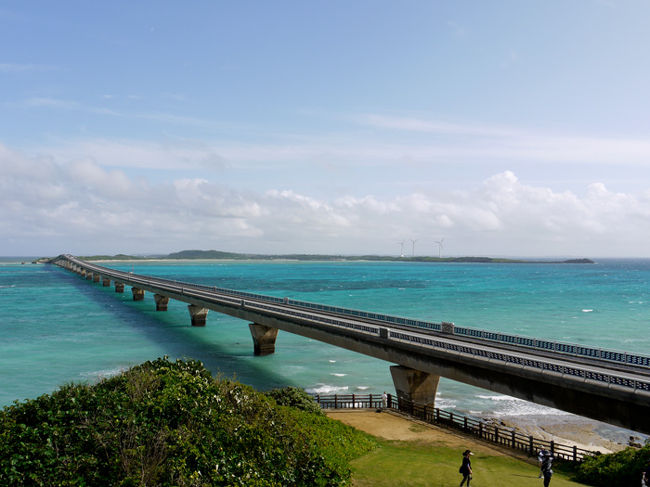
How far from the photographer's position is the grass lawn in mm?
23844

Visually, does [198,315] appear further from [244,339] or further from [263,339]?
[263,339]

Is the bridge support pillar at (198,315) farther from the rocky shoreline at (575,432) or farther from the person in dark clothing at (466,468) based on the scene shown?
the person in dark clothing at (466,468)

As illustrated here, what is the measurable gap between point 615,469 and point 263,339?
162ft

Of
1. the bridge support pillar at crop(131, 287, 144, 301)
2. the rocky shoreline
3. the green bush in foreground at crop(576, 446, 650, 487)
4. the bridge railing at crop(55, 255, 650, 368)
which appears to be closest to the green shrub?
the rocky shoreline

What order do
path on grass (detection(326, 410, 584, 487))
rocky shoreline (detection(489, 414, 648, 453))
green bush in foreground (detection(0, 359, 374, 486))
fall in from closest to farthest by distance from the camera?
1. green bush in foreground (detection(0, 359, 374, 486))
2. path on grass (detection(326, 410, 584, 487))
3. rocky shoreline (detection(489, 414, 648, 453))

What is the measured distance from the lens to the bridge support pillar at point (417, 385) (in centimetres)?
4100

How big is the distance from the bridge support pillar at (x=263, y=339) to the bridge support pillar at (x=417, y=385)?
1184 inches

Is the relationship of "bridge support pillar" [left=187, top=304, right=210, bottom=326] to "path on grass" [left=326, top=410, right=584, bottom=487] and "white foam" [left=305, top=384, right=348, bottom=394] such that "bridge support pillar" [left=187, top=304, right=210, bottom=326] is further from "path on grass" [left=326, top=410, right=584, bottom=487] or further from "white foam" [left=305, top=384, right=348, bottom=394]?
"path on grass" [left=326, top=410, right=584, bottom=487]

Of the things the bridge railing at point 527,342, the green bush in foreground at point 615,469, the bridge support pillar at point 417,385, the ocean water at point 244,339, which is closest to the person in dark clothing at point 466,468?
the green bush in foreground at point 615,469

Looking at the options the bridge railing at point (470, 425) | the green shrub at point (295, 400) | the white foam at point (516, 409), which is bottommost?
the white foam at point (516, 409)

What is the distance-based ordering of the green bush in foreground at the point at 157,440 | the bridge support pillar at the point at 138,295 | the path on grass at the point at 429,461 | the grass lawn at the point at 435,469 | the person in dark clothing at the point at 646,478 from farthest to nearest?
the bridge support pillar at the point at 138,295
the path on grass at the point at 429,461
the grass lawn at the point at 435,469
the person in dark clothing at the point at 646,478
the green bush in foreground at the point at 157,440

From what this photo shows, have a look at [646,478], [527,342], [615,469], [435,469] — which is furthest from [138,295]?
[646,478]

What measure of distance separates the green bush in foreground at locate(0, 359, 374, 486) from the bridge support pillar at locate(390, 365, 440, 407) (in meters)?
17.3

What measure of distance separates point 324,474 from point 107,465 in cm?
877
